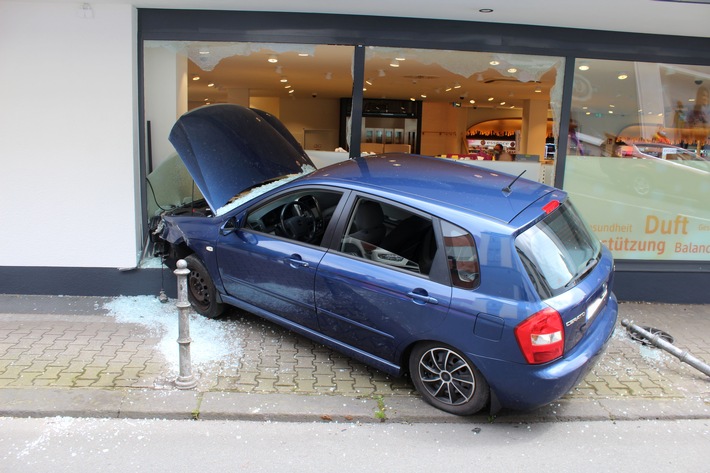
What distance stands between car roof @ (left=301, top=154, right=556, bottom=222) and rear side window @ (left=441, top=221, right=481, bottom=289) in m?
0.19

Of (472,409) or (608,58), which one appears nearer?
(472,409)

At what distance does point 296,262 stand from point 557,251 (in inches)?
73.9

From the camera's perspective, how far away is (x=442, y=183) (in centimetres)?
410

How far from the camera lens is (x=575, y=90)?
6.44 m

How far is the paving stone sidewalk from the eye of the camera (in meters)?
3.80

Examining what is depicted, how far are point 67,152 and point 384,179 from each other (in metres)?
3.60

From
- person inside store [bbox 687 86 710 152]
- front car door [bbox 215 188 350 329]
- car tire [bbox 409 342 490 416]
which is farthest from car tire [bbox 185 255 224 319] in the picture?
person inside store [bbox 687 86 710 152]

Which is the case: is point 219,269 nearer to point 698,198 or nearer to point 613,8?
point 613,8

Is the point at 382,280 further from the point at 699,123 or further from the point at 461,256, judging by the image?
the point at 699,123

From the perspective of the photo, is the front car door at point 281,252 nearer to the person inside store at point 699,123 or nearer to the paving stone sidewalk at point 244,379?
the paving stone sidewalk at point 244,379

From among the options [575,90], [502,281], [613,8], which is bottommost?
[502,281]

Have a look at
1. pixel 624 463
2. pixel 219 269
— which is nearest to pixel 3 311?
pixel 219 269

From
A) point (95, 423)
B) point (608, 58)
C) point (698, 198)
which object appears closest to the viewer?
point (95, 423)

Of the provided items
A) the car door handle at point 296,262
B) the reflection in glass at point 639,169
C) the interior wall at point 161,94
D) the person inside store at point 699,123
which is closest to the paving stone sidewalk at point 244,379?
the car door handle at point 296,262
